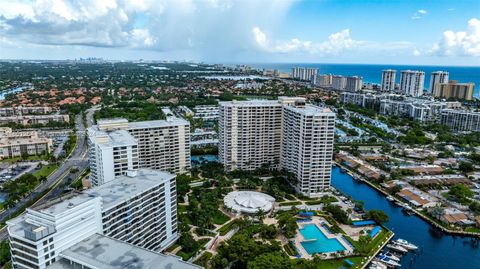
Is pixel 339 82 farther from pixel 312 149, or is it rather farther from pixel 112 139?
pixel 112 139

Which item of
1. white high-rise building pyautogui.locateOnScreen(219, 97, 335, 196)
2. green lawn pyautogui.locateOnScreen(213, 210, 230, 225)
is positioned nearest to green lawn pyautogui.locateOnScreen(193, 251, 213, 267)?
green lawn pyautogui.locateOnScreen(213, 210, 230, 225)

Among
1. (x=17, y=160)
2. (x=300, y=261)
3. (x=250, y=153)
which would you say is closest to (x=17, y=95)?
(x=17, y=160)

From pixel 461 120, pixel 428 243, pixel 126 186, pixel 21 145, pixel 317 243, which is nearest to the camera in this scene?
pixel 126 186

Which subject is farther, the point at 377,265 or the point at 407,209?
the point at 407,209

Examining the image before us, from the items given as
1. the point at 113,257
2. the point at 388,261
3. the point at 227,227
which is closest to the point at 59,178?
the point at 227,227

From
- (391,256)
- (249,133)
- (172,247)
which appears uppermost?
(249,133)

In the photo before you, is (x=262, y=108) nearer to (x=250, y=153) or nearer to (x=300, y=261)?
(x=250, y=153)

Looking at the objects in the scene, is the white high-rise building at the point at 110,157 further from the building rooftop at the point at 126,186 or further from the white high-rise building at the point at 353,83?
the white high-rise building at the point at 353,83
